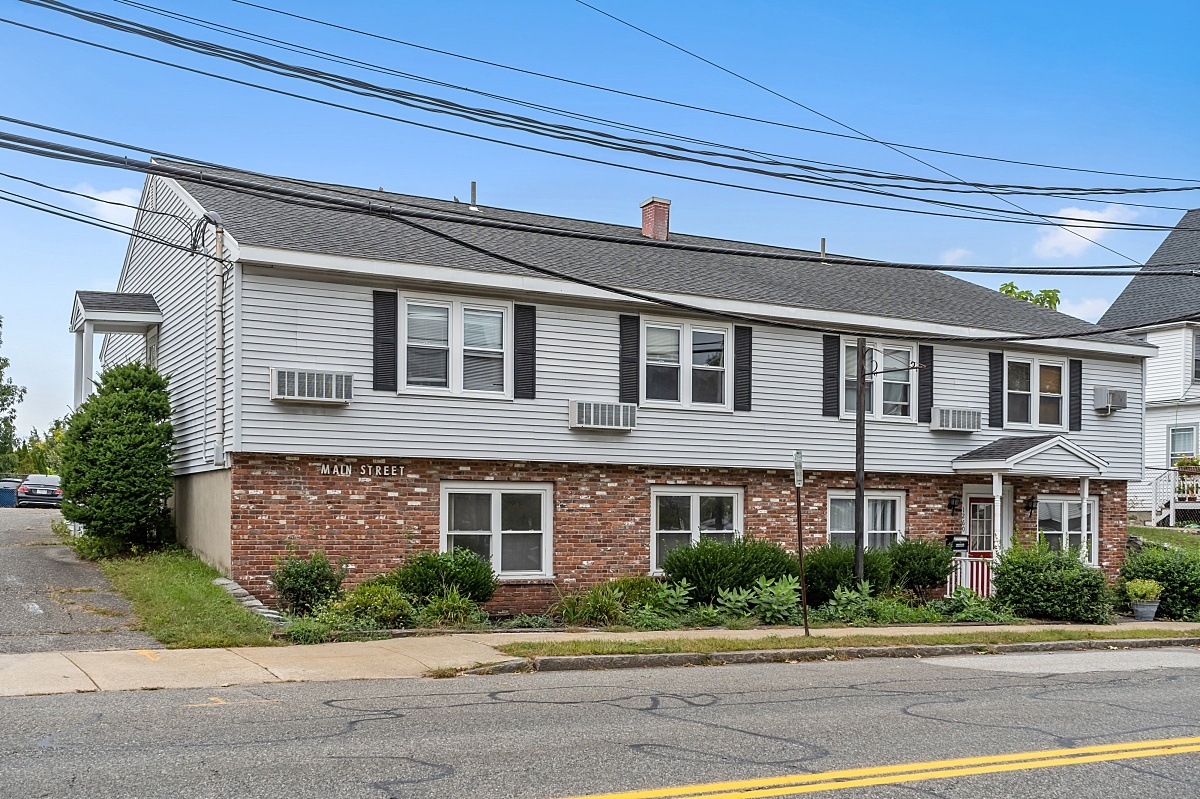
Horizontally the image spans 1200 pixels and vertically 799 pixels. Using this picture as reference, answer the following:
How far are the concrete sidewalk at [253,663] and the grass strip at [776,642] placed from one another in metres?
0.43

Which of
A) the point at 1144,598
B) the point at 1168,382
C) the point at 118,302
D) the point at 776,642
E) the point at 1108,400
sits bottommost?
the point at 1144,598

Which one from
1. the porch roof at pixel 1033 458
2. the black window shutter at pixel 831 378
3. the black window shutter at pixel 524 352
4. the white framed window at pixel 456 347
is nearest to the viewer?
the white framed window at pixel 456 347

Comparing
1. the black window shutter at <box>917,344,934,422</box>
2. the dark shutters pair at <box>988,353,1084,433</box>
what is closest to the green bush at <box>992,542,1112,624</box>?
the black window shutter at <box>917,344,934,422</box>

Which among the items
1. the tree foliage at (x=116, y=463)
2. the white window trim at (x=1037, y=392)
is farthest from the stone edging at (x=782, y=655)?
the tree foliage at (x=116, y=463)

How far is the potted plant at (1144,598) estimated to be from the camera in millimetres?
21078

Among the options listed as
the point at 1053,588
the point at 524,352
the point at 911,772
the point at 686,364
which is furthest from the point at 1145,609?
the point at 911,772

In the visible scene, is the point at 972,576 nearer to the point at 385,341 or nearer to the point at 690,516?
the point at 690,516

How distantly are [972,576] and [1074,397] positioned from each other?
5.47 metres

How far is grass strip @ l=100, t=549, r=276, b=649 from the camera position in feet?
45.3

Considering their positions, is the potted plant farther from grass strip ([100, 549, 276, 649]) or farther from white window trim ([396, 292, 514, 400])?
grass strip ([100, 549, 276, 649])

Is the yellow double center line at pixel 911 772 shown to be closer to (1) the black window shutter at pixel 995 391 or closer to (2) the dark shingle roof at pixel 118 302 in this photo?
(1) the black window shutter at pixel 995 391

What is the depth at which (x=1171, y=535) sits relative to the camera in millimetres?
30719

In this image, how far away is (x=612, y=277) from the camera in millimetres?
20469

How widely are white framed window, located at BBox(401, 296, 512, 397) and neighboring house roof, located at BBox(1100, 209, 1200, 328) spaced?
83.0ft
